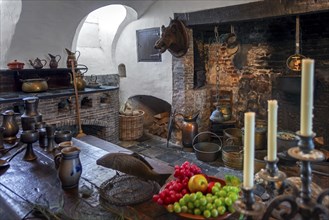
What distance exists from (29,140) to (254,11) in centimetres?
297

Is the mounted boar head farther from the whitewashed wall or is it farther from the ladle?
the ladle

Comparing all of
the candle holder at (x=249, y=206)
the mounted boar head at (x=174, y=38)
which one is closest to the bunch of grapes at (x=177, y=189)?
the candle holder at (x=249, y=206)

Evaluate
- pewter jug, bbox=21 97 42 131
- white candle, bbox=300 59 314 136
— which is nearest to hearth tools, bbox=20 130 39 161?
pewter jug, bbox=21 97 42 131

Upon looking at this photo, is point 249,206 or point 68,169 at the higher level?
point 249,206

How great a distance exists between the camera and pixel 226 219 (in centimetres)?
115

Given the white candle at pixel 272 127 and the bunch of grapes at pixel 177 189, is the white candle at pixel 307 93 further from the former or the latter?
the bunch of grapes at pixel 177 189

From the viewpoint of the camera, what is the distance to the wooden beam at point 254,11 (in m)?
3.04

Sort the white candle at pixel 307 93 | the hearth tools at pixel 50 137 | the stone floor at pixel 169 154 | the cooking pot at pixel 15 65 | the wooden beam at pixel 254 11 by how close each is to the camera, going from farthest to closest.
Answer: the cooking pot at pixel 15 65
the stone floor at pixel 169 154
the wooden beam at pixel 254 11
the hearth tools at pixel 50 137
the white candle at pixel 307 93

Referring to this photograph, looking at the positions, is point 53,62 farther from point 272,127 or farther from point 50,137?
point 272,127

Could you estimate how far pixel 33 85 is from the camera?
4043 mm

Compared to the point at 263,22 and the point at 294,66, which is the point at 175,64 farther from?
the point at 294,66

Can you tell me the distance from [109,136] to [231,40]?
103 inches

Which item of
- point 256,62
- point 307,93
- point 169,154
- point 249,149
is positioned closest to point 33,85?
point 169,154

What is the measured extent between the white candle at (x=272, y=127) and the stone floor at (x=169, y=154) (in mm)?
2776
